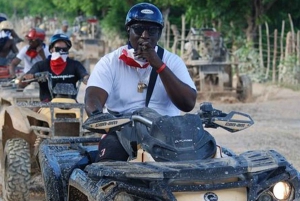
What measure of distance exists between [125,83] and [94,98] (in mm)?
263

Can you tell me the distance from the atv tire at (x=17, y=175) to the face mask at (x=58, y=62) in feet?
6.84

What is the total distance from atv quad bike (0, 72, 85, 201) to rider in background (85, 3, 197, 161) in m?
2.35

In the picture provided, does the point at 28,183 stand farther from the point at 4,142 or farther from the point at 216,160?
the point at 216,160

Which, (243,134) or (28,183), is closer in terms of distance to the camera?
(28,183)

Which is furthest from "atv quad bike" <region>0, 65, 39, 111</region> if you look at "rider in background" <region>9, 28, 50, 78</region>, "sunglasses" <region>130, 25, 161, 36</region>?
"sunglasses" <region>130, 25, 161, 36</region>

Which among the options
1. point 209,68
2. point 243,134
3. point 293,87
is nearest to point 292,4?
point 293,87

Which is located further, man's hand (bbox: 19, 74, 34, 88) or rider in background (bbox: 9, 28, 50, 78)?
rider in background (bbox: 9, 28, 50, 78)

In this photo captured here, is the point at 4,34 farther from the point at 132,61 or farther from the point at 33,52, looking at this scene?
the point at 132,61

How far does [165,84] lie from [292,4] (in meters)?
23.0

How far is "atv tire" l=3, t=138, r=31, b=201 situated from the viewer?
296 inches

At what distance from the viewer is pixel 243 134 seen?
13789 mm

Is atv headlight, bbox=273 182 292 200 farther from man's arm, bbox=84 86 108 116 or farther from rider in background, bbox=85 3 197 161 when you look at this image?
man's arm, bbox=84 86 108 116

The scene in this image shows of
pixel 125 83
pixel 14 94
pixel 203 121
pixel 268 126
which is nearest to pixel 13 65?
pixel 14 94

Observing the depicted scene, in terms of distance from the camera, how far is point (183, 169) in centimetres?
436
